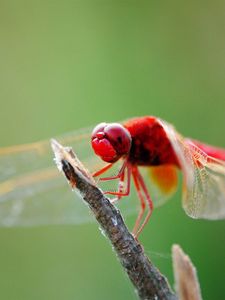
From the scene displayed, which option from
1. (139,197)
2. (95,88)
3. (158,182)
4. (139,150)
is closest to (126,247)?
(139,150)

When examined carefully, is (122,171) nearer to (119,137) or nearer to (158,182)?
(119,137)

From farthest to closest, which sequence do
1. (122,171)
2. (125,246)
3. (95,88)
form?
1. (95,88)
2. (122,171)
3. (125,246)

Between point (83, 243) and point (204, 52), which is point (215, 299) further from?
point (204, 52)

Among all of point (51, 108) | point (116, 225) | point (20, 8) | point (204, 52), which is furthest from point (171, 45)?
point (116, 225)

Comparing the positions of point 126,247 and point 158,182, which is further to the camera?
point 158,182

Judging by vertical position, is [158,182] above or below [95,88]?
below

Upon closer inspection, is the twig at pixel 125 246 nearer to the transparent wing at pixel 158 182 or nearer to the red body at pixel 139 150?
the red body at pixel 139 150
